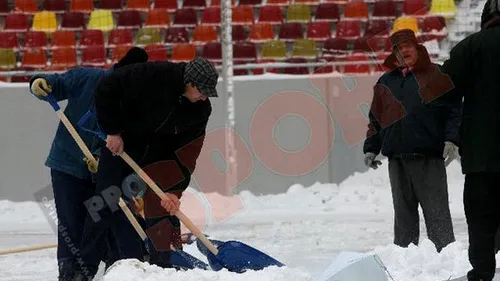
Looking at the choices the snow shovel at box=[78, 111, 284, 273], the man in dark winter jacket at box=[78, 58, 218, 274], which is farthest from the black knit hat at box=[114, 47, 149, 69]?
the snow shovel at box=[78, 111, 284, 273]

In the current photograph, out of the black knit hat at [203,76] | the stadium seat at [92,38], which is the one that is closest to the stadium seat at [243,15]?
the stadium seat at [92,38]

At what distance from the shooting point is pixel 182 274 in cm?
600

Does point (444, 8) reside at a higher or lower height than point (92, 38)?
higher

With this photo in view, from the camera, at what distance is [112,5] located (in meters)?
15.0

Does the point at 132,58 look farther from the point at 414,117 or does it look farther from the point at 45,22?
the point at 45,22

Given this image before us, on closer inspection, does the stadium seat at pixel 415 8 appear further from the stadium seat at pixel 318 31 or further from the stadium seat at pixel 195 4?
the stadium seat at pixel 195 4

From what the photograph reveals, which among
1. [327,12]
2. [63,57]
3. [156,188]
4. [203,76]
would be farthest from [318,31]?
[203,76]

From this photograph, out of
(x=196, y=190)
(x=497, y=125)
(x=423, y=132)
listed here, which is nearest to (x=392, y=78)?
(x=423, y=132)

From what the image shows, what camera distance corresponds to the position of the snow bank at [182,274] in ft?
19.3

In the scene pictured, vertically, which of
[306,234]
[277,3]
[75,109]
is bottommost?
[306,234]

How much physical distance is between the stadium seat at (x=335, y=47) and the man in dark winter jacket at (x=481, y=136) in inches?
342

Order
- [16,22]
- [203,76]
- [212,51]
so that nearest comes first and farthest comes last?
[203,76]
[212,51]
[16,22]

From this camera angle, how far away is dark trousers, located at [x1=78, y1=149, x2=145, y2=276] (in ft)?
21.6

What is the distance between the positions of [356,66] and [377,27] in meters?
1.35
